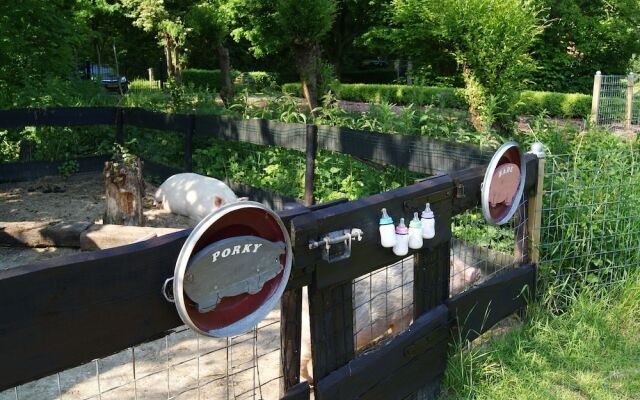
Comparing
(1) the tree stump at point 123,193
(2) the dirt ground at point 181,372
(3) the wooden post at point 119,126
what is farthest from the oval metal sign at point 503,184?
(3) the wooden post at point 119,126

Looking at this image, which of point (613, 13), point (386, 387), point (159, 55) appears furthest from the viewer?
point (159, 55)

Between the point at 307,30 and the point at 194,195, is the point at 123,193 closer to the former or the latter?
the point at 194,195

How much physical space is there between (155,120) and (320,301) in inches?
283

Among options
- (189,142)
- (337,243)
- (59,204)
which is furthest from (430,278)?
(59,204)

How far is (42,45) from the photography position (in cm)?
1080

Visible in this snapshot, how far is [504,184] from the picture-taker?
3.52 m

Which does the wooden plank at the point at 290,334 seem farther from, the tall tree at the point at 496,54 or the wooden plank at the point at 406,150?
the tall tree at the point at 496,54

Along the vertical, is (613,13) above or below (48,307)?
above

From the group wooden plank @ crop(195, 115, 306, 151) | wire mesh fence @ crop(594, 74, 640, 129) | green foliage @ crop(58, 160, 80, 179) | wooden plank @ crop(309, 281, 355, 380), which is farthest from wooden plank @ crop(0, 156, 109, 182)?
wire mesh fence @ crop(594, 74, 640, 129)

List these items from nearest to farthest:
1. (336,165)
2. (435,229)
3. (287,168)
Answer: (435,229) → (336,165) → (287,168)

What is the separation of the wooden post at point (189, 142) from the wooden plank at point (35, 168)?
2.03m

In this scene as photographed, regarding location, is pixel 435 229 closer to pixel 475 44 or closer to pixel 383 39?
pixel 475 44

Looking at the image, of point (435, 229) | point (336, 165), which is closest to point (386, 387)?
point (435, 229)

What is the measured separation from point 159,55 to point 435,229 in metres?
38.8
